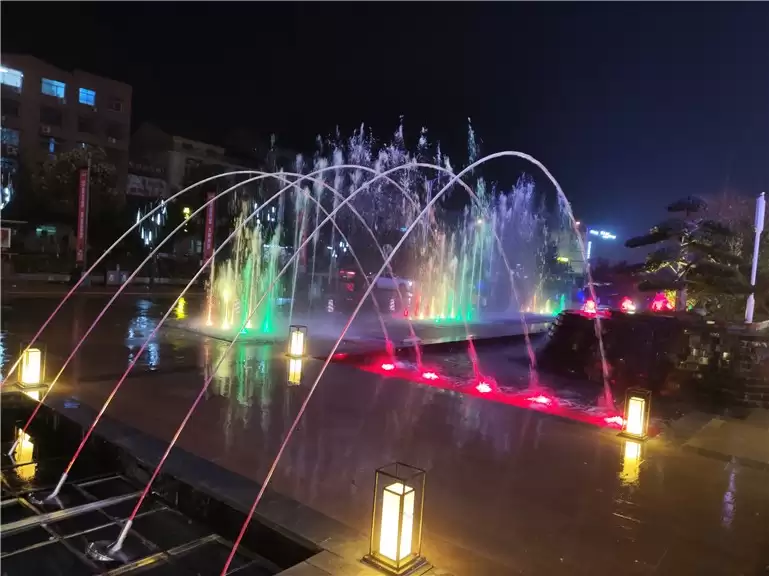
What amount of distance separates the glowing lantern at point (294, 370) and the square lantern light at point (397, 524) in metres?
5.33

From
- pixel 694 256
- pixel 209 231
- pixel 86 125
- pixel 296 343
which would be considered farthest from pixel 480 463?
pixel 86 125

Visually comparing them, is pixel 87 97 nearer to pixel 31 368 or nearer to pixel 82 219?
pixel 82 219

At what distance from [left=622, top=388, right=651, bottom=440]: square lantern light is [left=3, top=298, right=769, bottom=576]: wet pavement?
205 mm

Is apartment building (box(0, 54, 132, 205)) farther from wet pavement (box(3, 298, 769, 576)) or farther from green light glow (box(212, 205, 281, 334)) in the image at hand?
wet pavement (box(3, 298, 769, 576))

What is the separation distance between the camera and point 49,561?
13.1 feet

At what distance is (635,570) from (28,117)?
153ft

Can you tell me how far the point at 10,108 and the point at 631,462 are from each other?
45.4 m

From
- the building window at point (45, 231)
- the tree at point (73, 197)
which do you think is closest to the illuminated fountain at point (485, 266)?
the tree at point (73, 197)

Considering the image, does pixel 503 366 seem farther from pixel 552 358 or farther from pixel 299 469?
pixel 299 469

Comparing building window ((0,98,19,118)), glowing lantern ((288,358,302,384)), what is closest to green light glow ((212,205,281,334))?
glowing lantern ((288,358,302,384))

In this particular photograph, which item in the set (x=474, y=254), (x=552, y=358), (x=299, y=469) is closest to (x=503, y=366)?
(x=552, y=358)

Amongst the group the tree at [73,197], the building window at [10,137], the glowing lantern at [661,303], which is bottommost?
the glowing lantern at [661,303]

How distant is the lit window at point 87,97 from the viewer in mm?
43594

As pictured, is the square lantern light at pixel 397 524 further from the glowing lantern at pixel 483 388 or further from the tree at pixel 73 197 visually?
the tree at pixel 73 197
